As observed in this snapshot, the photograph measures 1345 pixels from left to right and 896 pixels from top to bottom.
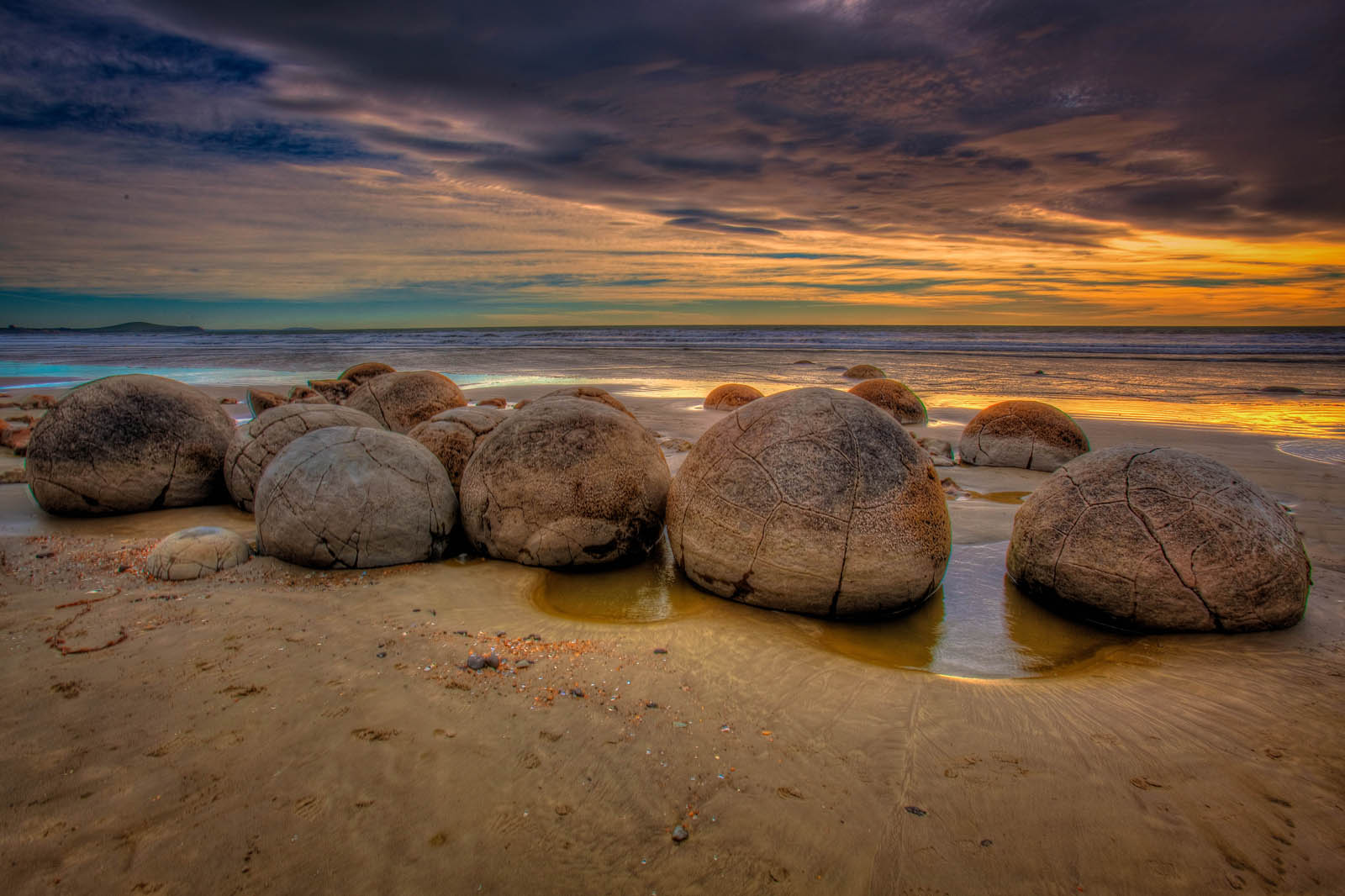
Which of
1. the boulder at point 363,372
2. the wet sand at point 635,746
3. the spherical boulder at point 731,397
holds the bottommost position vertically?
the wet sand at point 635,746

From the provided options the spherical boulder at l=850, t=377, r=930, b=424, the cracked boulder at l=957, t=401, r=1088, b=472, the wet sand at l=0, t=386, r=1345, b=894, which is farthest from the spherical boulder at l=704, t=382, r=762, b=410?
the wet sand at l=0, t=386, r=1345, b=894

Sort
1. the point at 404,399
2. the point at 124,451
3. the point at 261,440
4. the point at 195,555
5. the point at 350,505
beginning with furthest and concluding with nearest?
1. the point at 404,399
2. the point at 261,440
3. the point at 124,451
4. the point at 350,505
5. the point at 195,555

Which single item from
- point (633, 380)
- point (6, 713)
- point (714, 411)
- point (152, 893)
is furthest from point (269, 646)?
point (633, 380)

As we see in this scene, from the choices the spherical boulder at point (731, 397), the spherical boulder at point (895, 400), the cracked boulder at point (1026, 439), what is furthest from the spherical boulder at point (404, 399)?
the spherical boulder at point (895, 400)

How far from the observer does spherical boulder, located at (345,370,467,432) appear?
10227 mm

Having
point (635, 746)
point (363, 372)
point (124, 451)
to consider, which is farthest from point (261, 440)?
point (363, 372)

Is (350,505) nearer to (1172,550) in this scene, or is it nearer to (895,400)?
(1172,550)

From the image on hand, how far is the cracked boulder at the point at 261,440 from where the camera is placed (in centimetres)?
724

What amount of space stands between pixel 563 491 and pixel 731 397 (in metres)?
11.6

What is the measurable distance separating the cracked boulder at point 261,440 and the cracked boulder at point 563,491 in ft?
8.33

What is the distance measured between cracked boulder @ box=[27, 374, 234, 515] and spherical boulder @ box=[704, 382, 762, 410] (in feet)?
36.9

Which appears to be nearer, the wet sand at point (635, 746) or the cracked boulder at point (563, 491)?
the wet sand at point (635, 746)

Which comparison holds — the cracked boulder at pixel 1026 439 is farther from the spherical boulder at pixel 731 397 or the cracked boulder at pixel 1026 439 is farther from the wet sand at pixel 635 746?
the spherical boulder at pixel 731 397

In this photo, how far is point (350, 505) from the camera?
5547mm
